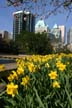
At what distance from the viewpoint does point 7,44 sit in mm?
78375

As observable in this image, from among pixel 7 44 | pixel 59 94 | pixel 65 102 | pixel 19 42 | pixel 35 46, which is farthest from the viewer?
pixel 7 44

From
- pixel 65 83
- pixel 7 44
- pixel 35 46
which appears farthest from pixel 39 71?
pixel 7 44

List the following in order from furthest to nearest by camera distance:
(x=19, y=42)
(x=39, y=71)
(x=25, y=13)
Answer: (x=19, y=42), (x=25, y=13), (x=39, y=71)

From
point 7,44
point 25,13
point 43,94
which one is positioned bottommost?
point 7,44

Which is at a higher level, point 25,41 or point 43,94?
point 43,94

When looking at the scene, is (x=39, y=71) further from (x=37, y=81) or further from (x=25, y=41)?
(x=25, y=41)

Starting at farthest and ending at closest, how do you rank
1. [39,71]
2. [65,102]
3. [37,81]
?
[39,71], [37,81], [65,102]

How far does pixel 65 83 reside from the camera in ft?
11.2

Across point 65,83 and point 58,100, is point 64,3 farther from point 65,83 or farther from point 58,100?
point 58,100

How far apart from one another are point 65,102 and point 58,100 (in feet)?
0.42

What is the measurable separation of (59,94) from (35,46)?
63.8 m

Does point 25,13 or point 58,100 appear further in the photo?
point 25,13

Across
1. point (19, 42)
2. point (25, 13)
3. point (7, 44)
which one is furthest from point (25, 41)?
point (25, 13)

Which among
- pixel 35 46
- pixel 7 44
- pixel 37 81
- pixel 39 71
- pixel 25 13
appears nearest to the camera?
pixel 37 81
